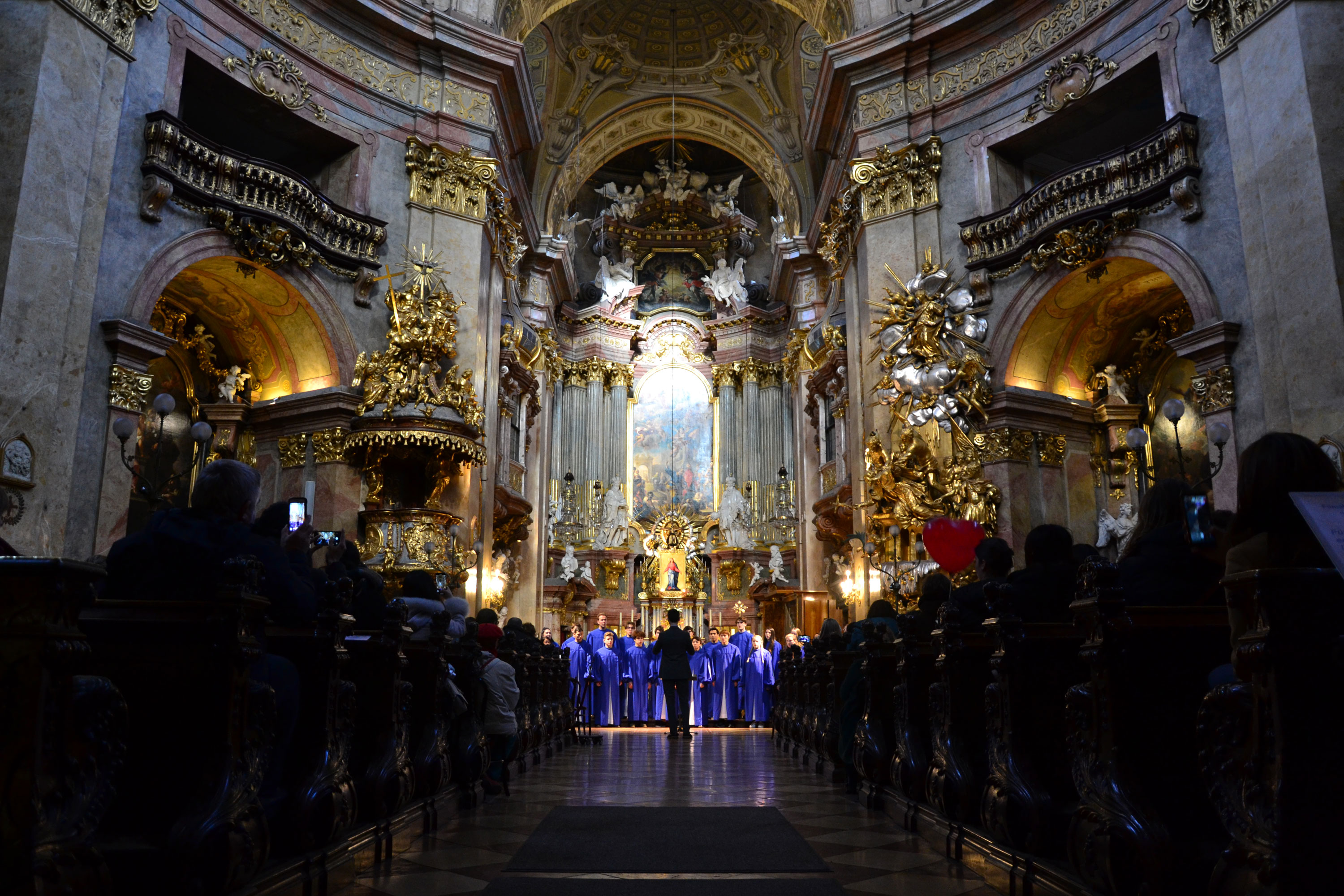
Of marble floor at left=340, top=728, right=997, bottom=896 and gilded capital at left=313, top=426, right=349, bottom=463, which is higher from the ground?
gilded capital at left=313, top=426, right=349, bottom=463

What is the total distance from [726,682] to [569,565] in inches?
270

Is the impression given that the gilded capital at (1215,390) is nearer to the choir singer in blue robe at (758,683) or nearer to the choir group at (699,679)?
the choir group at (699,679)

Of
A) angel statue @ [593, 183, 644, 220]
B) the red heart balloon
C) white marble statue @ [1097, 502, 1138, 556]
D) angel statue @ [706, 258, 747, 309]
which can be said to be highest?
angel statue @ [593, 183, 644, 220]

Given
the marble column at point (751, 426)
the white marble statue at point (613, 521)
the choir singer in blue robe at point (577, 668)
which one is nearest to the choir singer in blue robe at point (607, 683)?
the choir singer in blue robe at point (577, 668)

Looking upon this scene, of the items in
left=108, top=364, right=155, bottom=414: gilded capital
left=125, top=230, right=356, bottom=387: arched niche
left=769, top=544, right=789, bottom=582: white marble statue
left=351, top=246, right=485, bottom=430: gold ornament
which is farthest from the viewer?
left=769, top=544, right=789, bottom=582: white marble statue

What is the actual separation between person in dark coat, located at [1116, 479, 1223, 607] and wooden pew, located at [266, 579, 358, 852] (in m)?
2.67

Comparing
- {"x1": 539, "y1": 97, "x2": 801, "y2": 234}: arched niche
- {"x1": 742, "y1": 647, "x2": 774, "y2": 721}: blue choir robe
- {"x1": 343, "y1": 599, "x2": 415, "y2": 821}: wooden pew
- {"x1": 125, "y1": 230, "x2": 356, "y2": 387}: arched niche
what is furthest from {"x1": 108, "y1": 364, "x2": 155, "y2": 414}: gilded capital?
{"x1": 539, "y1": 97, "x2": 801, "y2": 234}: arched niche

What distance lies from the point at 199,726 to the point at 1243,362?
9.97 meters

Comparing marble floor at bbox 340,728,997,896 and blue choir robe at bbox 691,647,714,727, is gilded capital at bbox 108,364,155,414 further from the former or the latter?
blue choir robe at bbox 691,647,714,727

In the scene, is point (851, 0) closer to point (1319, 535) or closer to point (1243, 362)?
point (1243, 362)

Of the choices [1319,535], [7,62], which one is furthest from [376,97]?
[1319,535]

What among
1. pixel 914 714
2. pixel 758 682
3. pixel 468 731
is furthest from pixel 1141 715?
pixel 758 682

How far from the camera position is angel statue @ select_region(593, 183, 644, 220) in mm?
25828

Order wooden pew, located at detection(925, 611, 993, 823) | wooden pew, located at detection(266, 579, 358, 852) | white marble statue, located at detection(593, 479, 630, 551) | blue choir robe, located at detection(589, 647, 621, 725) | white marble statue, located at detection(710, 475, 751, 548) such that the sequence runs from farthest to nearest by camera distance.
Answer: white marble statue, located at detection(593, 479, 630, 551), white marble statue, located at detection(710, 475, 751, 548), blue choir robe, located at detection(589, 647, 621, 725), wooden pew, located at detection(925, 611, 993, 823), wooden pew, located at detection(266, 579, 358, 852)
